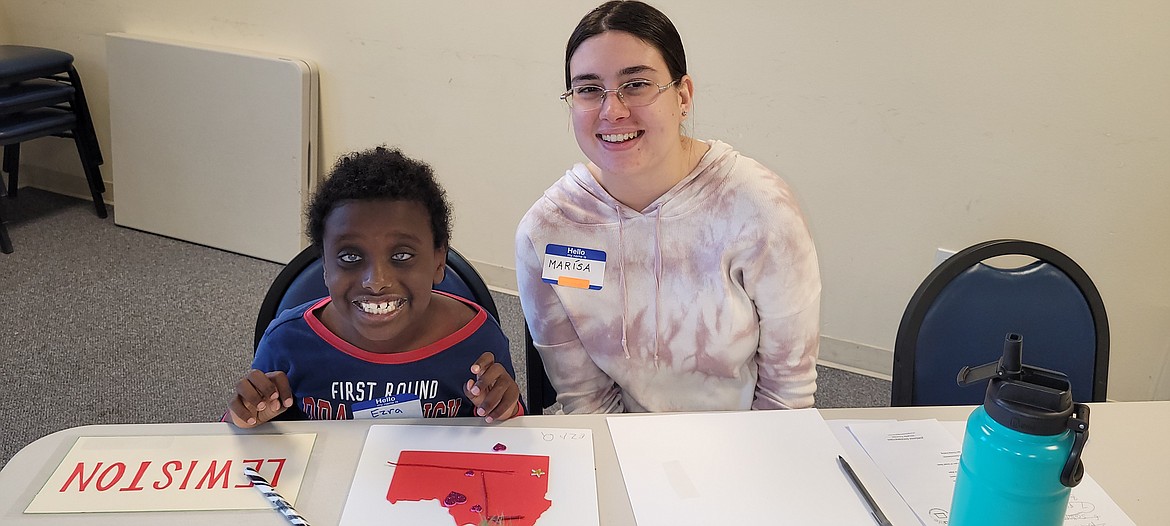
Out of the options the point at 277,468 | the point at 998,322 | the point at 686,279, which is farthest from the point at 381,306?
the point at 998,322

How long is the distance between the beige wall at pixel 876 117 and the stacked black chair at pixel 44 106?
963 millimetres

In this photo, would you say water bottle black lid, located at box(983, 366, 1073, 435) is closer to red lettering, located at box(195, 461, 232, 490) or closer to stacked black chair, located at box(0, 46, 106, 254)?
red lettering, located at box(195, 461, 232, 490)

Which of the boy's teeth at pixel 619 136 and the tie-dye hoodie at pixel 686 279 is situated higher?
the boy's teeth at pixel 619 136

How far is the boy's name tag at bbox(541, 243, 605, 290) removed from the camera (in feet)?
4.83

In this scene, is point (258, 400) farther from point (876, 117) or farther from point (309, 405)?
point (876, 117)

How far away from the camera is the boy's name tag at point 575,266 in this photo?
147 cm

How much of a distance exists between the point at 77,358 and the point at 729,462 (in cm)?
233

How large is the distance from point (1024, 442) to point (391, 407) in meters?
0.84

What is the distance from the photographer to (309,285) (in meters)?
1.53

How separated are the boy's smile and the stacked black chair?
9.03ft

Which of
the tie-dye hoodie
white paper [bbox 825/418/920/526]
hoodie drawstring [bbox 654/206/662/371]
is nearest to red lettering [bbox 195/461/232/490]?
the tie-dye hoodie

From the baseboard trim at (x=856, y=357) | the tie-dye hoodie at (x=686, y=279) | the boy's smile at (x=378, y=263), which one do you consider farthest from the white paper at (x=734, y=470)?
the baseboard trim at (x=856, y=357)

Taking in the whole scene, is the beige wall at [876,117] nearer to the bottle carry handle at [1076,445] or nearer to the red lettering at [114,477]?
the bottle carry handle at [1076,445]

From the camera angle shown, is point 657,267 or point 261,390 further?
point 657,267
